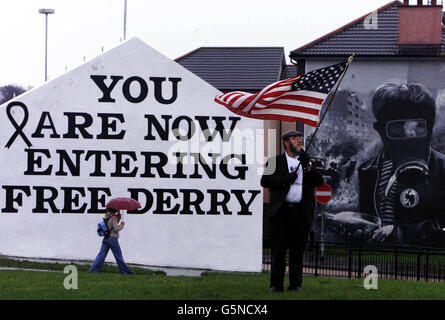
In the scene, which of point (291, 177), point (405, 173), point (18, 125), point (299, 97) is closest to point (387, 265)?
point (18, 125)

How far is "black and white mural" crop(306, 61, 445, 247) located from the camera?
132 ft

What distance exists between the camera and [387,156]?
133 ft

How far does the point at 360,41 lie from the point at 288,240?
104 feet

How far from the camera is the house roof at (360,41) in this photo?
4131 cm

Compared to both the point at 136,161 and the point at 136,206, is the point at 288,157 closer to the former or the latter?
the point at 136,206

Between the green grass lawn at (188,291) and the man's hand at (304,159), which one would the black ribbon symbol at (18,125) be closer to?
the green grass lawn at (188,291)

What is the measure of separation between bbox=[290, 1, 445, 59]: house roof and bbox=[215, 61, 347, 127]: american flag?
91.2 ft

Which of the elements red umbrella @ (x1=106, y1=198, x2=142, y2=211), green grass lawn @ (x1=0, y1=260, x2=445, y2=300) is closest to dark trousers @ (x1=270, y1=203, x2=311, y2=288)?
green grass lawn @ (x1=0, y1=260, x2=445, y2=300)

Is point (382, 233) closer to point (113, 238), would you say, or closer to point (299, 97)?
point (113, 238)

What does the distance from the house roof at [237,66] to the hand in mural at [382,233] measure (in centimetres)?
1210

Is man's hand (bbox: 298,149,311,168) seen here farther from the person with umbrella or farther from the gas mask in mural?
the gas mask in mural

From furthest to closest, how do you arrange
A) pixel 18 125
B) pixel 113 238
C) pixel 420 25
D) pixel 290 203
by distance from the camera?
pixel 420 25
pixel 18 125
pixel 113 238
pixel 290 203

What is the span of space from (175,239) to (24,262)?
3.66m

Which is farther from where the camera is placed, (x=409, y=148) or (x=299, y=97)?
(x=409, y=148)
